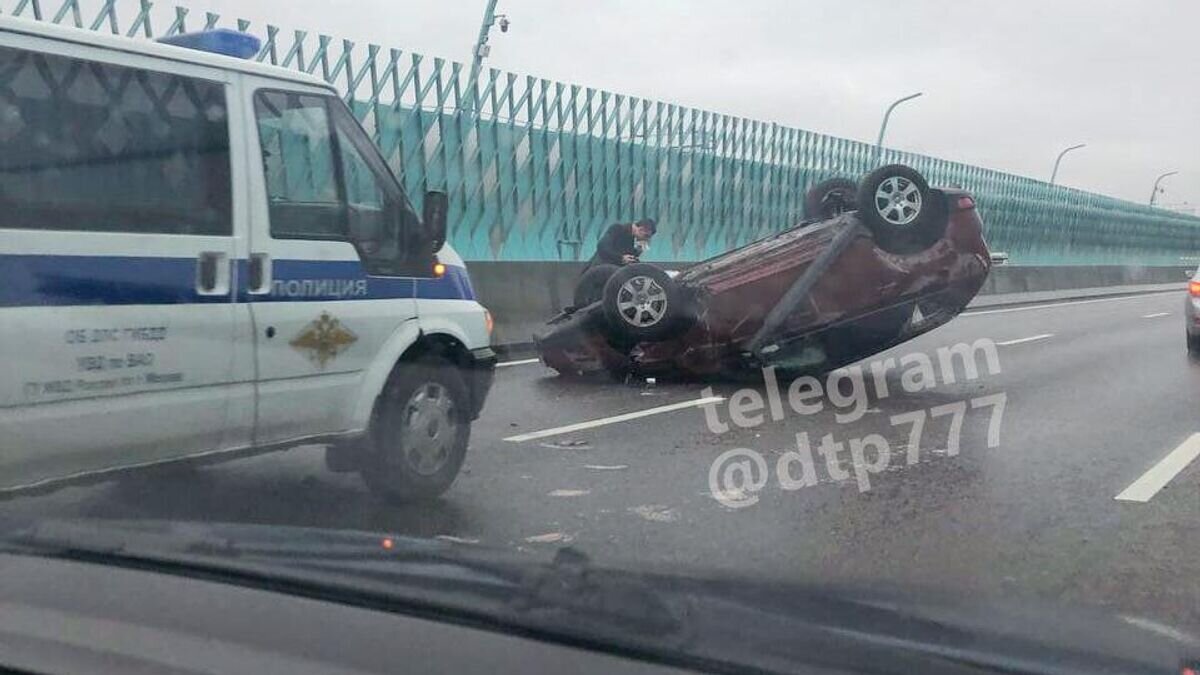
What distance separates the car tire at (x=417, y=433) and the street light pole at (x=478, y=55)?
13.5 meters

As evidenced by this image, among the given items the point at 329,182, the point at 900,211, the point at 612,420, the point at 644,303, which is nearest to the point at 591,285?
the point at 644,303

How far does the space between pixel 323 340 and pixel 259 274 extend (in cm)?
47

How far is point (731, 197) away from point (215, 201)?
20.9 metres

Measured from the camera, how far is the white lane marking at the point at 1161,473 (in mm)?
7023

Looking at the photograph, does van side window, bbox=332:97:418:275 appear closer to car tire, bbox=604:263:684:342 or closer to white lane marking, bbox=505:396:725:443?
white lane marking, bbox=505:396:725:443

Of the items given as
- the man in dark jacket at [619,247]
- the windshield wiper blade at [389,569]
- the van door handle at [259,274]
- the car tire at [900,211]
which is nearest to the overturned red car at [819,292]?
the car tire at [900,211]

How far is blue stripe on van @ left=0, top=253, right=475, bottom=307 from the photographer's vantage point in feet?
14.7

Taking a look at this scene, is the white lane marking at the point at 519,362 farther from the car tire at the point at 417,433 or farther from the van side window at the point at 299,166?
the van side window at the point at 299,166

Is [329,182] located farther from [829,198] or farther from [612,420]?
[829,198]

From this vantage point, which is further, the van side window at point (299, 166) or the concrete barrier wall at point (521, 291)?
the concrete barrier wall at point (521, 291)

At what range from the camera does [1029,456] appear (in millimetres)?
8188

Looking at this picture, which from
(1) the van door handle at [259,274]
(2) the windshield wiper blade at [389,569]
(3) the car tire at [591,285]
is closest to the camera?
(2) the windshield wiper blade at [389,569]

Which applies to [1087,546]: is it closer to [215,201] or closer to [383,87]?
[215,201]

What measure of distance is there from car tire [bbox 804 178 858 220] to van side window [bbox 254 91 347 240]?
737cm
